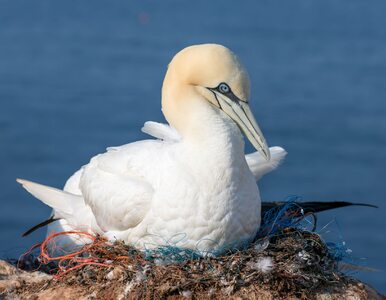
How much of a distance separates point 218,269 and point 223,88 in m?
1.03

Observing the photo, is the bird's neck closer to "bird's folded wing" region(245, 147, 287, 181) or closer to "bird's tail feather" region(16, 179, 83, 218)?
"bird's folded wing" region(245, 147, 287, 181)

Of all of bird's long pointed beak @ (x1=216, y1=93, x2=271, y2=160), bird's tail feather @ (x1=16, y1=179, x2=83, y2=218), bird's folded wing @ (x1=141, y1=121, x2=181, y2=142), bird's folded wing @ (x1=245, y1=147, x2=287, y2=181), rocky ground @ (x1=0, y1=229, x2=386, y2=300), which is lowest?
rocky ground @ (x1=0, y1=229, x2=386, y2=300)

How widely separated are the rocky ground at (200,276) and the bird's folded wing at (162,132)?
2.82 feet

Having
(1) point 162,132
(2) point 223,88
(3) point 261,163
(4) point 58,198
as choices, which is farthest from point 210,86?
(4) point 58,198

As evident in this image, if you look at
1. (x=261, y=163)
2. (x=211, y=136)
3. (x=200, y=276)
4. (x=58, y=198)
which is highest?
(x=211, y=136)

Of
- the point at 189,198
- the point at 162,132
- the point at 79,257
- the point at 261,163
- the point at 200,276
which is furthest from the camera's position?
the point at 261,163

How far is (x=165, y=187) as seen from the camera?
6.96 m

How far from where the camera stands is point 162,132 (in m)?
7.82

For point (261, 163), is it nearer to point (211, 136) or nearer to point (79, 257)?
Result: point (211, 136)

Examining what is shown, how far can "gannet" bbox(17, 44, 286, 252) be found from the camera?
22.5 ft

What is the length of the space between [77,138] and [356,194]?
5062 mm

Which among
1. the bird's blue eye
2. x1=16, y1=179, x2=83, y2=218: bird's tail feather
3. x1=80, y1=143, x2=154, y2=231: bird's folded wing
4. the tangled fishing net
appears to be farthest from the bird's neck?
x1=16, y1=179, x2=83, y2=218: bird's tail feather

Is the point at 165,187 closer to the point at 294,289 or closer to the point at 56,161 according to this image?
the point at 294,289

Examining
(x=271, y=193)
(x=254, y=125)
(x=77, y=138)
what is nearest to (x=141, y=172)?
(x=254, y=125)
